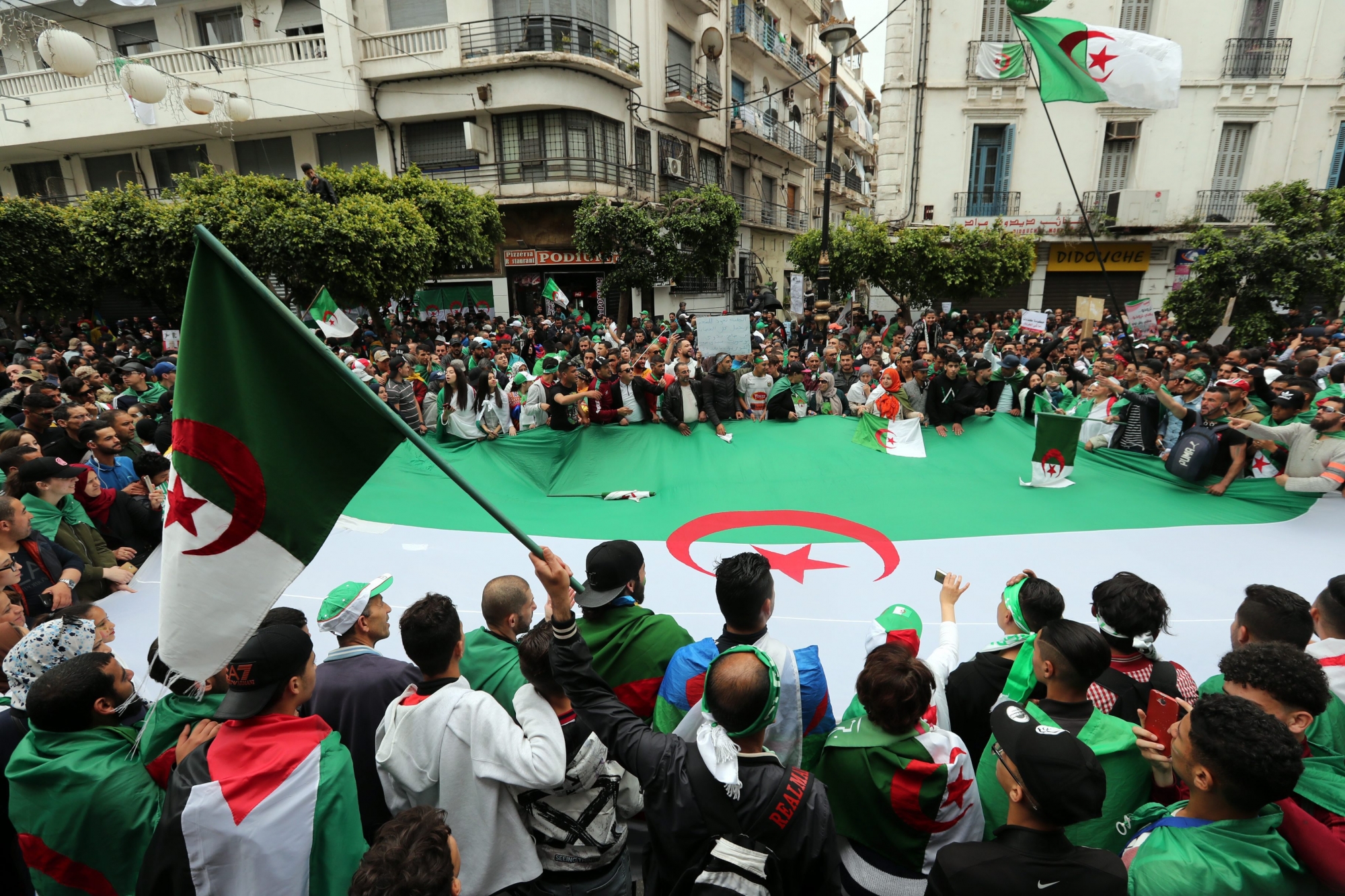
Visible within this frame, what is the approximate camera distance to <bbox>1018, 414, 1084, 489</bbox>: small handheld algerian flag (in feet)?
20.1

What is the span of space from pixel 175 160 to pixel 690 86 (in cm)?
1794

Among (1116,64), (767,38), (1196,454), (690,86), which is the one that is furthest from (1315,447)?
(767,38)

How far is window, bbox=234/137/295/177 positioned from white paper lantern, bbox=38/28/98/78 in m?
16.0

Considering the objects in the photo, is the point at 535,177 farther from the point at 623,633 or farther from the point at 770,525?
the point at 623,633

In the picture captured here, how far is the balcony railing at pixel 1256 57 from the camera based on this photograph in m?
19.9

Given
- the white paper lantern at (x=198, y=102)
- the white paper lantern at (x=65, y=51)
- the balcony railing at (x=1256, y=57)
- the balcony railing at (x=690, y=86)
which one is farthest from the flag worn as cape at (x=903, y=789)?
the balcony railing at (x=1256, y=57)

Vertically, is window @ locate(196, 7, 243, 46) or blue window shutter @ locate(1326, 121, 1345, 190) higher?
window @ locate(196, 7, 243, 46)

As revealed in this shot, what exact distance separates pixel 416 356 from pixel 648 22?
17.1m

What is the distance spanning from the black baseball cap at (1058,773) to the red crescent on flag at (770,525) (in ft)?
11.0

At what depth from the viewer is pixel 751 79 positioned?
30250 millimetres

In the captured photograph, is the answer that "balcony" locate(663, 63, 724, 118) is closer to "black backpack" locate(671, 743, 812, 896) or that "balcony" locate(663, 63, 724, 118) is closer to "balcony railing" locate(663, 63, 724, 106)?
"balcony railing" locate(663, 63, 724, 106)

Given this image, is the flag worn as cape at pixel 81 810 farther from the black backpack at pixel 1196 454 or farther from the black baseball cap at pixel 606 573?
the black backpack at pixel 1196 454

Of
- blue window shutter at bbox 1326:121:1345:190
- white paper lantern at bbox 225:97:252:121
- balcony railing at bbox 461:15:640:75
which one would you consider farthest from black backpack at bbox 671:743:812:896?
blue window shutter at bbox 1326:121:1345:190

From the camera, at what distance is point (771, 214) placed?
1292 inches
